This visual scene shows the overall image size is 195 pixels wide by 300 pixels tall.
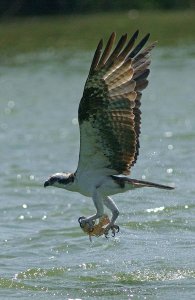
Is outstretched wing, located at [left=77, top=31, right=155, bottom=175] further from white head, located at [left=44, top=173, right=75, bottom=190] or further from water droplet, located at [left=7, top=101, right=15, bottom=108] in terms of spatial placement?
water droplet, located at [left=7, top=101, right=15, bottom=108]

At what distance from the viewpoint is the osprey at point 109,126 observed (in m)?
9.93

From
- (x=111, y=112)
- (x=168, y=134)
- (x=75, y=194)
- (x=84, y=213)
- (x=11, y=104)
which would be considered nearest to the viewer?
(x=111, y=112)

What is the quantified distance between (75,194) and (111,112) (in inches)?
208

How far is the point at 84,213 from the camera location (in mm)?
14164

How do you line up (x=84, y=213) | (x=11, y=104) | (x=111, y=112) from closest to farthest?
(x=111, y=112) < (x=84, y=213) < (x=11, y=104)

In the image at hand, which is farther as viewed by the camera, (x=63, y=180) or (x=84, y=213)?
(x=84, y=213)

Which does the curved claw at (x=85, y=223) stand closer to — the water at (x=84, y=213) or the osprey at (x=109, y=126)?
the osprey at (x=109, y=126)

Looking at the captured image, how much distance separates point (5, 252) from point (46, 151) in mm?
6486

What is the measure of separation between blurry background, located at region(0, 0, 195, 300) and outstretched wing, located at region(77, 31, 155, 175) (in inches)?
47.6

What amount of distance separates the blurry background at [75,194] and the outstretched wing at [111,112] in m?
1.21

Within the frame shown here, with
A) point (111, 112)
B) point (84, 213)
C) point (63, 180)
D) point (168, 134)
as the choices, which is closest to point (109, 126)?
point (111, 112)

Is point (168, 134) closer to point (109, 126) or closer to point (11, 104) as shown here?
point (11, 104)

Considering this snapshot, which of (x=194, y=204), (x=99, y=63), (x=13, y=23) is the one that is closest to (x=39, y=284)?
(x=99, y=63)

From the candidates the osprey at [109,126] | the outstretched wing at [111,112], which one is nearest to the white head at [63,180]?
the osprey at [109,126]
